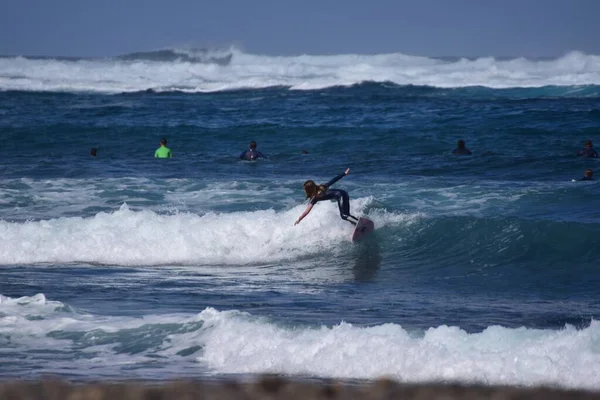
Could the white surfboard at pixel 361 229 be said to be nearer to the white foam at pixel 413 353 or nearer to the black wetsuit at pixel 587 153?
the white foam at pixel 413 353

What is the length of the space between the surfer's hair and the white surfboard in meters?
1.53

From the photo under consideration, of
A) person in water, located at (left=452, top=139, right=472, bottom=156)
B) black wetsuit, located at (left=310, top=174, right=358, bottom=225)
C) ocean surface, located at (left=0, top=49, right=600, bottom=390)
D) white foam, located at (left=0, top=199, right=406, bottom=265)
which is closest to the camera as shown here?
ocean surface, located at (left=0, top=49, right=600, bottom=390)

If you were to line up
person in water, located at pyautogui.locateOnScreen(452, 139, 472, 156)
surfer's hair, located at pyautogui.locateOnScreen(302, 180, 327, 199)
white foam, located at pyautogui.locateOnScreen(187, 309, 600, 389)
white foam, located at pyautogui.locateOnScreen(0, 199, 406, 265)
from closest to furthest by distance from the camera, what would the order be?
white foam, located at pyautogui.locateOnScreen(187, 309, 600, 389) < surfer's hair, located at pyautogui.locateOnScreen(302, 180, 327, 199) < white foam, located at pyautogui.locateOnScreen(0, 199, 406, 265) < person in water, located at pyautogui.locateOnScreen(452, 139, 472, 156)

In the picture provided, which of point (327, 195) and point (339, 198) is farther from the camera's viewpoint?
point (339, 198)

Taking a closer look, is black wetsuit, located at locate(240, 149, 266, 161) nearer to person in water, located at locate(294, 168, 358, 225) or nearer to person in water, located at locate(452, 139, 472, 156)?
person in water, located at locate(452, 139, 472, 156)

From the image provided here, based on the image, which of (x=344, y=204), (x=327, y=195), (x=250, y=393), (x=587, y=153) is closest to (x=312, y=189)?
(x=327, y=195)

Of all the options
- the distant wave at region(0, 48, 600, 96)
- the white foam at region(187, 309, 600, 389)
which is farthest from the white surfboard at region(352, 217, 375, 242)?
the distant wave at region(0, 48, 600, 96)

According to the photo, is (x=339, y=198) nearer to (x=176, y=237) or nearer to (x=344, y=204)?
(x=344, y=204)

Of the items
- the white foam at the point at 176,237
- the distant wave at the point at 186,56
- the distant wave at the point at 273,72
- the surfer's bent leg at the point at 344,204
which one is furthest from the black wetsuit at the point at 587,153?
the distant wave at the point at 186,56

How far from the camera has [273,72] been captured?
226 feet

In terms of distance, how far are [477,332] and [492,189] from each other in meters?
10.2

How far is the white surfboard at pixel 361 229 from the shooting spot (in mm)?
16469

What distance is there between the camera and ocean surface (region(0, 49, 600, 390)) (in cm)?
919

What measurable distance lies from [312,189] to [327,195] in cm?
52
